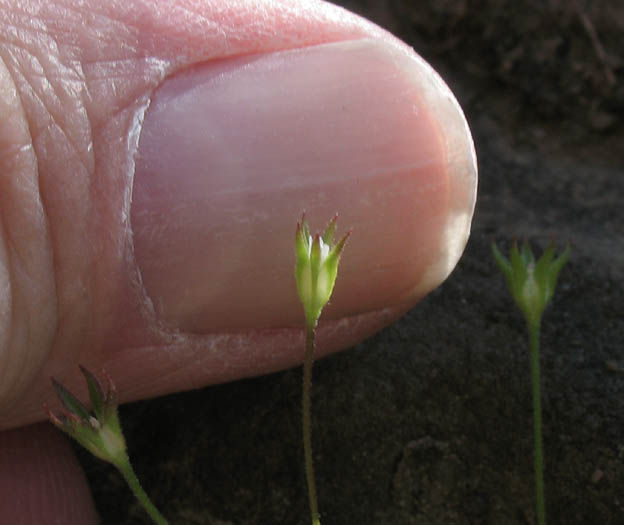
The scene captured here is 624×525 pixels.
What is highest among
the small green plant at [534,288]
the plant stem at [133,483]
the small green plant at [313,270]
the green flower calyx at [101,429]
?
the small green plant at [313,270]

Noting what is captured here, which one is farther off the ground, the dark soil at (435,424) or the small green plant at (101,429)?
the small green plant at (101,429)

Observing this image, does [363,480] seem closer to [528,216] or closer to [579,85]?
[528,216]

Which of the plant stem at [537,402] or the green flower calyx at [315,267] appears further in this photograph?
the plant stem at [537,402]

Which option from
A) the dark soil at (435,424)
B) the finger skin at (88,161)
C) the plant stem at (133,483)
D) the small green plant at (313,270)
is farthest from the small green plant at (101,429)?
the dark soil at (435,424)

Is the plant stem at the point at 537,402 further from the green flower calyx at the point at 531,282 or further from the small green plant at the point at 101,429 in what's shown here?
the small green plant at the point at 101,429

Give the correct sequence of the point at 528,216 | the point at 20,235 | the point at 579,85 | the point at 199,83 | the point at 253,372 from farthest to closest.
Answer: the point at 579,85, the point at 528,216, the point at 253,372, the point at 199,83, the point at 20,235

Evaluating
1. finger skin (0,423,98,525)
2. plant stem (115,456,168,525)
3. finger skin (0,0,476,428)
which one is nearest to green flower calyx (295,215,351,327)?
finger skin (0,0,476,428)

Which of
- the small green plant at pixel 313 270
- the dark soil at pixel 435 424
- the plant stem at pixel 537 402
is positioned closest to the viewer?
the small green plant at pixel 313 270

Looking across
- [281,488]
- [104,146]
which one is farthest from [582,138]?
[104,146]

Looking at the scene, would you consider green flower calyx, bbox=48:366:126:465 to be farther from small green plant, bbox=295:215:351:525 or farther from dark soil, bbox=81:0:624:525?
dark soil, bbox=81:0:624:525
